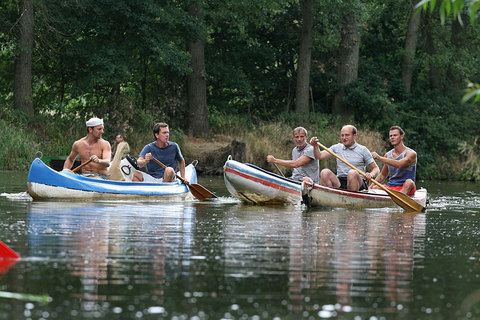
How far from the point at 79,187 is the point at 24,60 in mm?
12395

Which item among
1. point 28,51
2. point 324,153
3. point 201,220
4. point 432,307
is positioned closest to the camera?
point 432,307

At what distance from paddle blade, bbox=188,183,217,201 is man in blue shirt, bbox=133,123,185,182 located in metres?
0.47

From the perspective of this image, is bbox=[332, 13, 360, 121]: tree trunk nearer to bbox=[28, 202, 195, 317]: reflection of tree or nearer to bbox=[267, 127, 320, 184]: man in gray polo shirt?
bbox=[267, 127, 320, 184]: man in gray polo shirt

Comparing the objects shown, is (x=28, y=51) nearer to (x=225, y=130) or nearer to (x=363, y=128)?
(x=225, y=130)

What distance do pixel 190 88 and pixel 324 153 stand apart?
51.5 ft

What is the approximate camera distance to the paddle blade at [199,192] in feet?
54.1

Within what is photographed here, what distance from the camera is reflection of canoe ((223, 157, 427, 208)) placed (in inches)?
572

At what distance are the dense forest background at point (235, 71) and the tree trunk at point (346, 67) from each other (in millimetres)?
43

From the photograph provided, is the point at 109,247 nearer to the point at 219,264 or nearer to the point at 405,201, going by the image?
the point at 219,264

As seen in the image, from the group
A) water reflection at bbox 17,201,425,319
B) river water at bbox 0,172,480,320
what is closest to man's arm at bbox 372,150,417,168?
river water at bbox 0,172,480,320

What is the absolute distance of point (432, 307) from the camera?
5.89 m

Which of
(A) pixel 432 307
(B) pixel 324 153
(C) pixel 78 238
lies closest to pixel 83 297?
(A) pixel 432 307

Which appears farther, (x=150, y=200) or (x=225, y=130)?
(x=225, y=130)

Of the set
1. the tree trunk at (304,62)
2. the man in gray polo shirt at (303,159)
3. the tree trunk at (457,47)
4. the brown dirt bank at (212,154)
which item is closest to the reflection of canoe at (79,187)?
the man in gray polo shirt at (303,159)
